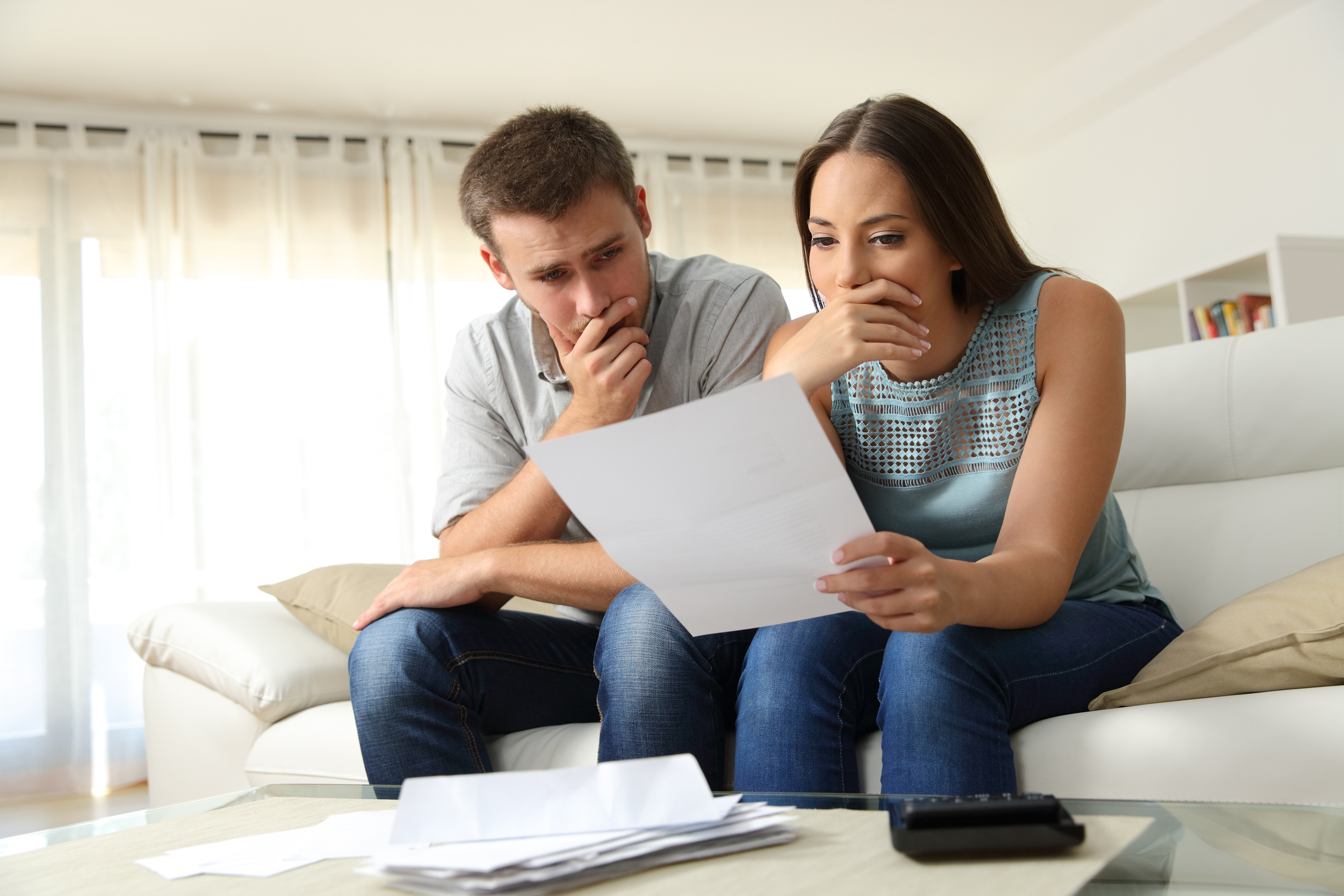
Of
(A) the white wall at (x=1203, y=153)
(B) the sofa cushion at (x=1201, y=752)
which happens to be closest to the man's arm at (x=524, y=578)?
(B) the sofa cushion at (x=1201, y=752)

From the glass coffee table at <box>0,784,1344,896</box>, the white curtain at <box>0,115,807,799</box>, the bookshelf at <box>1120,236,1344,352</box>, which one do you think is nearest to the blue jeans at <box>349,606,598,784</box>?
the glass coffee table at <box>0,784,1344,896</box>

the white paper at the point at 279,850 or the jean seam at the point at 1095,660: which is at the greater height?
the jean seam at the point at 1095,660

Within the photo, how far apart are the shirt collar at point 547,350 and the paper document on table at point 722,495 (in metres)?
0.75

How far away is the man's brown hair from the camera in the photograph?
1.40m

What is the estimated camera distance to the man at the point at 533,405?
1.25m

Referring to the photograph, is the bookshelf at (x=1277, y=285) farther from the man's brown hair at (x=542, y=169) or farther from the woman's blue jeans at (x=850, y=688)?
the woman's blue jeans at (x=850, y=688)

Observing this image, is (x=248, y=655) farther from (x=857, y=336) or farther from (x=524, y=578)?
(x=857, y=336)

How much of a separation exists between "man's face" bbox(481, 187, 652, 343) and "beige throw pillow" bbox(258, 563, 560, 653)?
0.56 m

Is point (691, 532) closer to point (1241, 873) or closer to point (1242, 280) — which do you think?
point (1241, 873)

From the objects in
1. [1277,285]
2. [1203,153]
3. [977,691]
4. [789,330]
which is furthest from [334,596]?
[1203,153]

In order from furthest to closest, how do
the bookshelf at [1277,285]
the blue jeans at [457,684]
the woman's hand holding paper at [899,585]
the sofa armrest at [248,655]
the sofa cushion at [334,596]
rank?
the bookshelf at [1277,285]
the sofa cushion at [334,596]
the sofa armrest at [248,655]
the blue jeans at [457,684]
the woman's hand holding paper at [899,585]

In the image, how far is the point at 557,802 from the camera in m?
0.64

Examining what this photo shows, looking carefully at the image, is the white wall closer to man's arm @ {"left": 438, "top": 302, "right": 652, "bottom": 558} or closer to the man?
the man

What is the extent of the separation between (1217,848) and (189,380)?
378 cm
